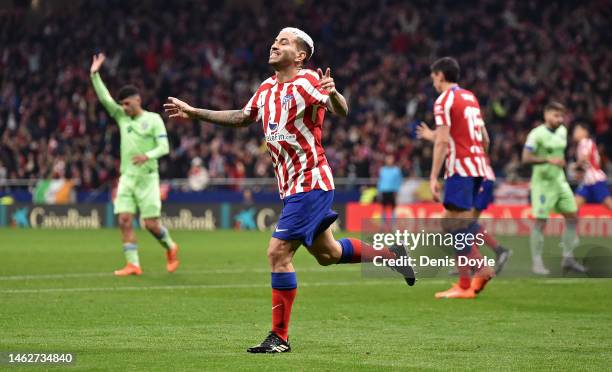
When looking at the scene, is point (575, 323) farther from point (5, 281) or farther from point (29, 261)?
point (29, 261)

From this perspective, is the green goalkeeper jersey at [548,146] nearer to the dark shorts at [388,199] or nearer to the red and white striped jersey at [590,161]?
the red and white striped jersey at [590,161]

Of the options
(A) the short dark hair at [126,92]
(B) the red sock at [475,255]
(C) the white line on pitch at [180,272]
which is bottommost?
(C) the white line on pitch at [180,272]

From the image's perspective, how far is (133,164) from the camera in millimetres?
14445

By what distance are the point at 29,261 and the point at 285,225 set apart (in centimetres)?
989

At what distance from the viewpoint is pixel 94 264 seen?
1645cm

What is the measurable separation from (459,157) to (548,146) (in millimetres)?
3259

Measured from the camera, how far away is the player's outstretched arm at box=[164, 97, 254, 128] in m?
8.21

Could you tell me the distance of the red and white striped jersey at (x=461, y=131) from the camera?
39.0ft

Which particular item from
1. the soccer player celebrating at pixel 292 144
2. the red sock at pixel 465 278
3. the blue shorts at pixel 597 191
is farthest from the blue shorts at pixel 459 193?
the blue shorts at pixel 597 191

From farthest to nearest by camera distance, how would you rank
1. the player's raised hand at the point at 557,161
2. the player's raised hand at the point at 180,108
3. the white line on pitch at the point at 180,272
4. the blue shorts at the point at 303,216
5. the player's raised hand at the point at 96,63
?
the player's raised hand at the point at 557,161 → the player's raised hand at the point at 96,63 → the white line on pitch at the point at 180,272 → the player's raised hand at the point at 180,108 → the blue shorts at the point at 303,216

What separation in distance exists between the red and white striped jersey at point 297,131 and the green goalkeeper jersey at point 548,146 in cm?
728

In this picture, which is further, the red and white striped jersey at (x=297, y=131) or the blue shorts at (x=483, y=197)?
the blue shorts at (x=483, y=197)

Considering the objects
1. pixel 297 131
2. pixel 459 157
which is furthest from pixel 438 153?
pixel 297 131

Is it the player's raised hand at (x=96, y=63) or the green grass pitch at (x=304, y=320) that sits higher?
the player's raised hand at (x=96, y=63)
